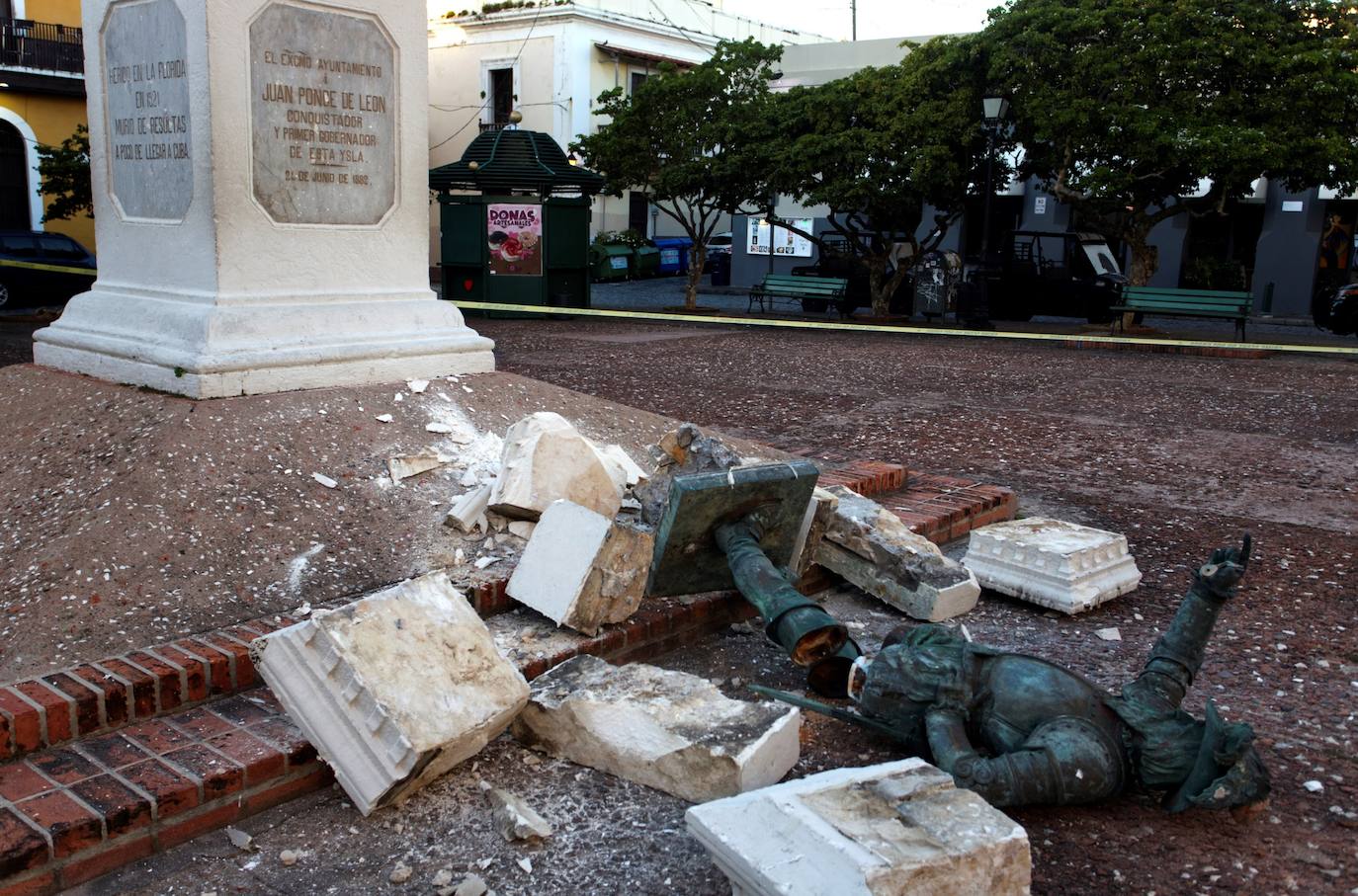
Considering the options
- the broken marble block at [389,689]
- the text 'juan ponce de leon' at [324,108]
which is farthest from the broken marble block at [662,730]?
the text 'juan ponce de leon' at [324,108]

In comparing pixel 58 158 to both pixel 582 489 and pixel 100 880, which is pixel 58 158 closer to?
pixel 582 489

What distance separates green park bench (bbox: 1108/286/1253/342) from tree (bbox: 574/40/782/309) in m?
6.21

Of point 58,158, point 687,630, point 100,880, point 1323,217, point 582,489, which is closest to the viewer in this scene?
point 100,880

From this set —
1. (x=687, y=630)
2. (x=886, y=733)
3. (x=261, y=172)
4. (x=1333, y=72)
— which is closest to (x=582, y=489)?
(x=687, y=630)

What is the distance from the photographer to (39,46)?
24.2 meters

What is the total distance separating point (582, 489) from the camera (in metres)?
4.00

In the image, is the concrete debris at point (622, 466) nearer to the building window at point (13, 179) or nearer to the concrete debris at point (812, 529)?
the concrete debris at point (812, 529)

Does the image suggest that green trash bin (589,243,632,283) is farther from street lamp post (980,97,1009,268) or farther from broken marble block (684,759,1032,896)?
broken marble block (684,759,1032,896)

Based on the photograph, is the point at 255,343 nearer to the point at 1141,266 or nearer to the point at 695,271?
the point at 1141,266

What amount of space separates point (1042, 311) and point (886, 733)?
17400 millimetres

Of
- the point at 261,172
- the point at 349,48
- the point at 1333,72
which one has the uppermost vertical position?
the point at 1333,72

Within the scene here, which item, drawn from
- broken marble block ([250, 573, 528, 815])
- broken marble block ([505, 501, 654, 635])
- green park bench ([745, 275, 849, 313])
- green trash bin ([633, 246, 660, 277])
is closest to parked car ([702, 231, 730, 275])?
green trash bin ([633, 246, 660, 277])

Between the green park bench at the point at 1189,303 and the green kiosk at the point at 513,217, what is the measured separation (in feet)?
25.9

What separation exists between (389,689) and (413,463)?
169 centimetres
